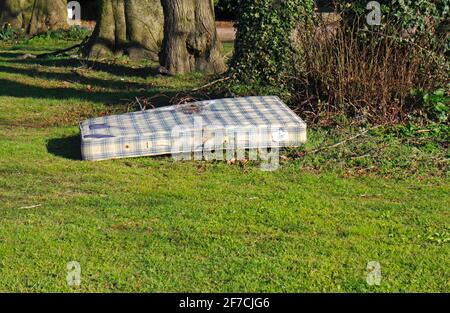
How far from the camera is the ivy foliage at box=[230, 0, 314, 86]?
37.3 ft

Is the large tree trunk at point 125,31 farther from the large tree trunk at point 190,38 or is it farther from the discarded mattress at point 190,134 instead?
the discarded mattress at point 190,134

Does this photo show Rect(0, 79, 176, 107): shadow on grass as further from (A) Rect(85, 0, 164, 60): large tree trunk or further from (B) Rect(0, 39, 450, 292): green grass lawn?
(A) Rect(85, 0, 164, 60): large tree trunk

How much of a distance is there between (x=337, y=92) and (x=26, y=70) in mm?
6961

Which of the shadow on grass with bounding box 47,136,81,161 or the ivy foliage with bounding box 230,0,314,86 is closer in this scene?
the shadow on grass with bounding box 47,136,81,161

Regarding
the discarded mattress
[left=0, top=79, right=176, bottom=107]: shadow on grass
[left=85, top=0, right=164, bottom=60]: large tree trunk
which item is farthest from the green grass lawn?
[left=85, top=0, right=164, bottom=60]: large tree trunk

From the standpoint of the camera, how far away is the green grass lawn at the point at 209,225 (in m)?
5.82

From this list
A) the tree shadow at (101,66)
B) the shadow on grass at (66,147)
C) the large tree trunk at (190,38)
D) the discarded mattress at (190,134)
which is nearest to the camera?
the discarded mattress at (190,134)

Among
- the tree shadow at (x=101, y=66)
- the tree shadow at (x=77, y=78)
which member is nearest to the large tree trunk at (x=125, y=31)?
the tree shadow at (x=101, y=66)

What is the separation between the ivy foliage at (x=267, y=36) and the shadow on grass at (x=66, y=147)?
2737 millimetres

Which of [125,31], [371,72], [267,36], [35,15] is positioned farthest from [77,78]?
[35,15]

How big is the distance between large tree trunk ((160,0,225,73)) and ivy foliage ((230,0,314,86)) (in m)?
2.51
